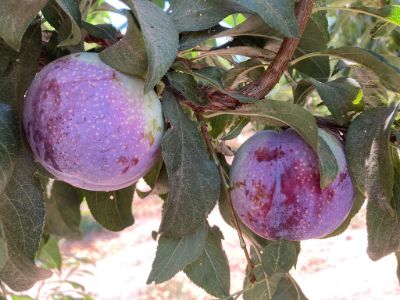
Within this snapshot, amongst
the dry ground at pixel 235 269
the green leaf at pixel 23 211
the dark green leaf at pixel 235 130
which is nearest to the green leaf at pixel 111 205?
the dark green leaf at pixel 235 130

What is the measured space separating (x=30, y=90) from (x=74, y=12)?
126 mm

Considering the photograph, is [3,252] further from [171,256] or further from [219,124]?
[219,124]

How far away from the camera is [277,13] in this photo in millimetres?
749

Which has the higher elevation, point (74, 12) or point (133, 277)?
point (74, 12)

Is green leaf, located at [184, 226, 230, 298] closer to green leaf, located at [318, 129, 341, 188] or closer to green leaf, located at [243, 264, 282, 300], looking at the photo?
green leaf, located at [243, 264, 282, 300]

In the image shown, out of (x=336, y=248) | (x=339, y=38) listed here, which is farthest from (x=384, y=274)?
(x=339, y=38)

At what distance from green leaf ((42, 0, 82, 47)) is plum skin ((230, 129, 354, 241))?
1.12ft

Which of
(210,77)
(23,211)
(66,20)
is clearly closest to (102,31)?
(66,20)

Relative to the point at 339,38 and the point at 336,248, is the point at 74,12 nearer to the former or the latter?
the point at 339,38

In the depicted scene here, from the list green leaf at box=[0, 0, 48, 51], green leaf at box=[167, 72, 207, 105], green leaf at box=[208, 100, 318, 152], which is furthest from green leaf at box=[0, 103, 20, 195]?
green leaf at box=[208, 100, 318, 152]

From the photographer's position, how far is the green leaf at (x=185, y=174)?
2.59 ft

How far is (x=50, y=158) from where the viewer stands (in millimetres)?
753

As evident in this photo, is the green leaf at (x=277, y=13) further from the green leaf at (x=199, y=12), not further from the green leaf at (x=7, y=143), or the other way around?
the green leaf at (x=7, y=143)

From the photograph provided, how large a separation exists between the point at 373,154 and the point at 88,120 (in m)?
0.43
